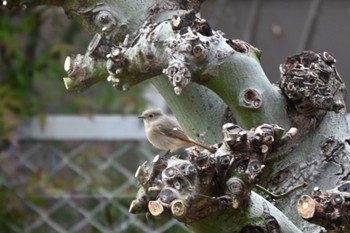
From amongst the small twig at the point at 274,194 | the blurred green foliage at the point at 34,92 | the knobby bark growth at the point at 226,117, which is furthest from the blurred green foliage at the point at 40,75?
the small twig at the point at 274,194

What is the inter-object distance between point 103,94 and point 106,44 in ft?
6.21

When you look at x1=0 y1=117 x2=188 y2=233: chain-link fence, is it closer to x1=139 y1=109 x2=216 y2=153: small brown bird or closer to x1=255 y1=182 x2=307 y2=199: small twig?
x1=139 y1=109 x2=216 y2=153: small brown bird

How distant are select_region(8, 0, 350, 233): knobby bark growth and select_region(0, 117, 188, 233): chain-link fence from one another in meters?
1.31

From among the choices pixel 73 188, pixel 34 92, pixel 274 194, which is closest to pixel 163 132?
pixel 73 188

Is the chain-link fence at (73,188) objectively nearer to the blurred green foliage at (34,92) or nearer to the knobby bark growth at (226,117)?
the blurred green foliage at (34,92)

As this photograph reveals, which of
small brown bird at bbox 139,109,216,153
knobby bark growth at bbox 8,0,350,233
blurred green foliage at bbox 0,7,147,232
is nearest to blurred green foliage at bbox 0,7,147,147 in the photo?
blurred green foliage at bbox 0,7,147,232

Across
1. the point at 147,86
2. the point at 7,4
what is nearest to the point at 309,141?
the point at 7,4

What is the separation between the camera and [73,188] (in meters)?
2.74

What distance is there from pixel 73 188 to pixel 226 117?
160 cm

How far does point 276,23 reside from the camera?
369 cm

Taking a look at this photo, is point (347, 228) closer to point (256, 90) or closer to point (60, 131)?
point (256, 90)

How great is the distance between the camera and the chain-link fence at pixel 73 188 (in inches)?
104

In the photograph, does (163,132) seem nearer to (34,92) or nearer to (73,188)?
(73,188)

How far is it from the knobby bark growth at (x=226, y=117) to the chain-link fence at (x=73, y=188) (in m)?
1.31
